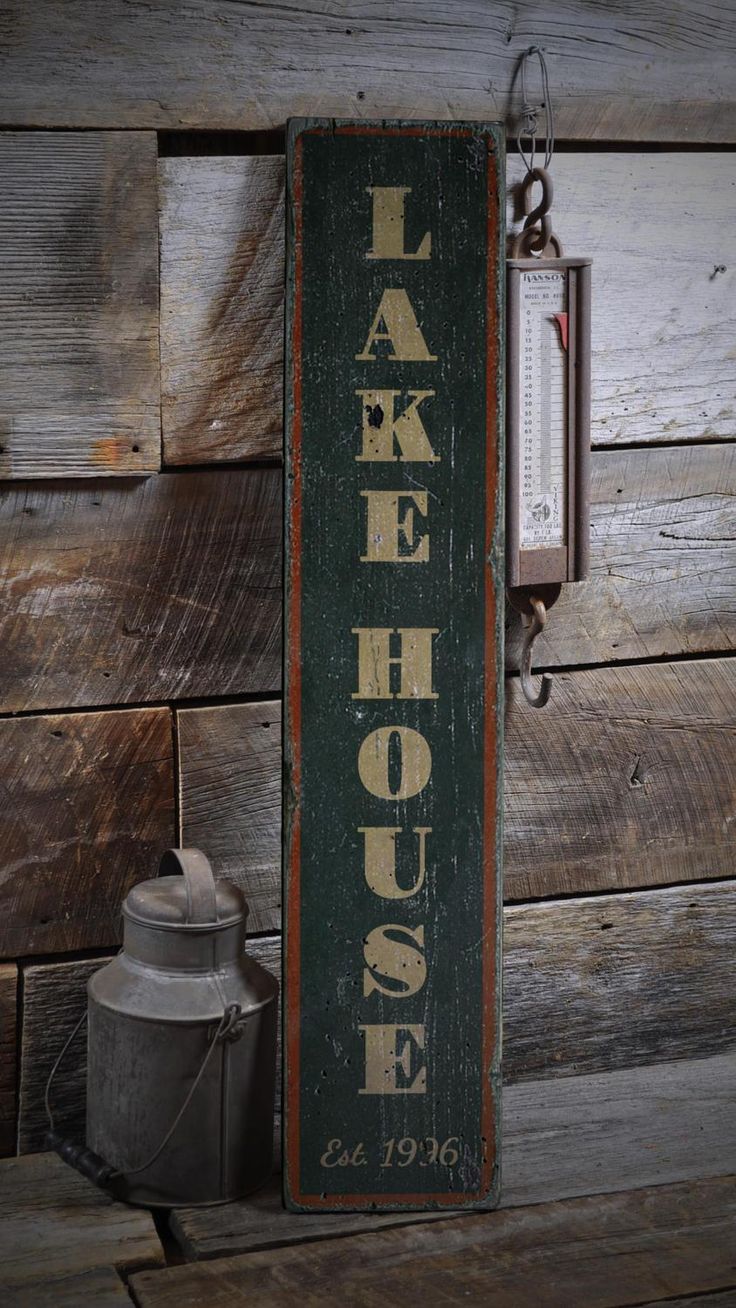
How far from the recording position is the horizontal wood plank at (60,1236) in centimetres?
157

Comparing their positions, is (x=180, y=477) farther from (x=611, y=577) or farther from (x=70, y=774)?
(x=611, y=577)

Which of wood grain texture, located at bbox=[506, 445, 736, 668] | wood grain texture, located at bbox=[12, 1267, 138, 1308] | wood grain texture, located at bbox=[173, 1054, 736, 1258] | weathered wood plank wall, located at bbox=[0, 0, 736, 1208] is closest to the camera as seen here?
wood grain texture, located at bbox=[12, 1267, 138, 1308]

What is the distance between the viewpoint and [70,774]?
6.25 ft

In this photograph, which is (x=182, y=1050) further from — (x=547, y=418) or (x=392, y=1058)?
(x=547, y=418)

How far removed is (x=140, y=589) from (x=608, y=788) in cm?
79

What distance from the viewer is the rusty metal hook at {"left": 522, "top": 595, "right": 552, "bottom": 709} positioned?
195cm

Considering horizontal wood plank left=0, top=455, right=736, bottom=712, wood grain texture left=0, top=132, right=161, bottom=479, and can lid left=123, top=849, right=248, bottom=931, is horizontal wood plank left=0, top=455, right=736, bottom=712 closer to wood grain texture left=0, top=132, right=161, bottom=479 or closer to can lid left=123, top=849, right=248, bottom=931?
wood grain texture left=0, top=132, right=161, bottom=479

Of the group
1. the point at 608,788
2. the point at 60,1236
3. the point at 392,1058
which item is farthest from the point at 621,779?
the point at 60,1236

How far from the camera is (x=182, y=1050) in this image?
1725mm

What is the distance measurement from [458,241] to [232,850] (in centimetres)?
90

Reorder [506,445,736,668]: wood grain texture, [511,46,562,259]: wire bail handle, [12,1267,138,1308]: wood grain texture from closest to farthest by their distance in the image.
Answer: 1. [12,1267,138,1308]: wood grain texture
2. [511,46,562,259]: wire bail handle
3. [506,445,736,668]: wood grain texture

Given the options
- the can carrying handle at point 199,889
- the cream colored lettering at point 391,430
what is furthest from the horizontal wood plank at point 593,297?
the can carrying handle at point 199,889

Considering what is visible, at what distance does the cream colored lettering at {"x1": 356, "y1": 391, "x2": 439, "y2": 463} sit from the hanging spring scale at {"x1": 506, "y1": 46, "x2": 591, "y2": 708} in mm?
187

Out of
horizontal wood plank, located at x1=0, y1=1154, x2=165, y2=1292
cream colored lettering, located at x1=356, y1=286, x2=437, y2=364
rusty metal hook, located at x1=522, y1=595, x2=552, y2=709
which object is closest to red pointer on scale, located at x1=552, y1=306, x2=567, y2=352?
cream colored lettering, located at x1=356, y1=286, x2=437, y2=364
